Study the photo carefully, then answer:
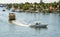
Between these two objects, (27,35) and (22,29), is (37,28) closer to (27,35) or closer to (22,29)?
(22,29)

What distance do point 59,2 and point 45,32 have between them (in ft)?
298

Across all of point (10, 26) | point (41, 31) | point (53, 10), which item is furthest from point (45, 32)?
point (53, 10)

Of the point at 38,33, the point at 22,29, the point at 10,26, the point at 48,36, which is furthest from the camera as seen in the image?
the point at 10,26

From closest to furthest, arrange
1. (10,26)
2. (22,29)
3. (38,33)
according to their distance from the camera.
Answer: (38,33) → (22,29) → (10,26)

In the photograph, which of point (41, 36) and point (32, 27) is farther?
point (32, 27)

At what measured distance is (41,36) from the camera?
47625mm

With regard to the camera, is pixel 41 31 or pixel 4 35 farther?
pixel 41 31

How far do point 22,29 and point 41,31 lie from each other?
3.59 m

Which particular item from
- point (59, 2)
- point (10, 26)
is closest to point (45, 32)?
point (10, 26)

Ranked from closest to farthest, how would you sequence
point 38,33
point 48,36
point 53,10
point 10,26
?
point 48,36, point 38,33, point 10,26, point 53,10

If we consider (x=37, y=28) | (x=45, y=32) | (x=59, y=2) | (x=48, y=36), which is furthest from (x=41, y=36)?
(x=59, y=2)

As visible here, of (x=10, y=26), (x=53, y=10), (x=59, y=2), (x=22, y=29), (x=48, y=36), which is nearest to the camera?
(x=48, y=36)

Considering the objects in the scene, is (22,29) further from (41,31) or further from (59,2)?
(59,2)

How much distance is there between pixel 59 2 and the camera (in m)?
142
